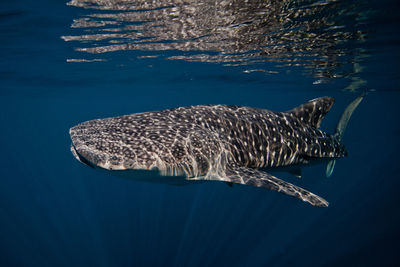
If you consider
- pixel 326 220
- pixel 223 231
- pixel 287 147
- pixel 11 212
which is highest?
pixel 287 147

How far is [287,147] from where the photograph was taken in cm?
535

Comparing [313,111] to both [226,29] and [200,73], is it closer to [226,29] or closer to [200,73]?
[226,29]

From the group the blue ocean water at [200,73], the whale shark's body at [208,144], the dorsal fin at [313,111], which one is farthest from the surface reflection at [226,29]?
the whale shark's body at [208,144]

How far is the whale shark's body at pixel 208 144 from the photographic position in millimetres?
3375

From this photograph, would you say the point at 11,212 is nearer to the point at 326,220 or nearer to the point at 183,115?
the point at 183,115

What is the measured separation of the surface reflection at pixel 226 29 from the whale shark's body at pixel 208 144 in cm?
414

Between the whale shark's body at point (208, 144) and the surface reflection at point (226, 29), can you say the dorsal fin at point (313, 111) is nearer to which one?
the whale shark's body at point (208, 144)

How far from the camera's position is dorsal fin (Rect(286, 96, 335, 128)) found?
6109 millimetres

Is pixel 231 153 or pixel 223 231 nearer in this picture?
pixel 231 153

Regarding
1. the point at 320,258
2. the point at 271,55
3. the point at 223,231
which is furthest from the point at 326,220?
the point at 271,55

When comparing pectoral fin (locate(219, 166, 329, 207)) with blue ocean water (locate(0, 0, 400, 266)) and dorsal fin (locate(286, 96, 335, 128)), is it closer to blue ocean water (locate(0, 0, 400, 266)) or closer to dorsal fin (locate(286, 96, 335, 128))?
dorsal fin (locate(286, 96, 335, 128))

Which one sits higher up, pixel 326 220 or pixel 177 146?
pixel 177 146

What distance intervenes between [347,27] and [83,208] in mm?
22940

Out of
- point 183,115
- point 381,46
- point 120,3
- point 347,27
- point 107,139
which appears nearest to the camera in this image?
point 107,139
